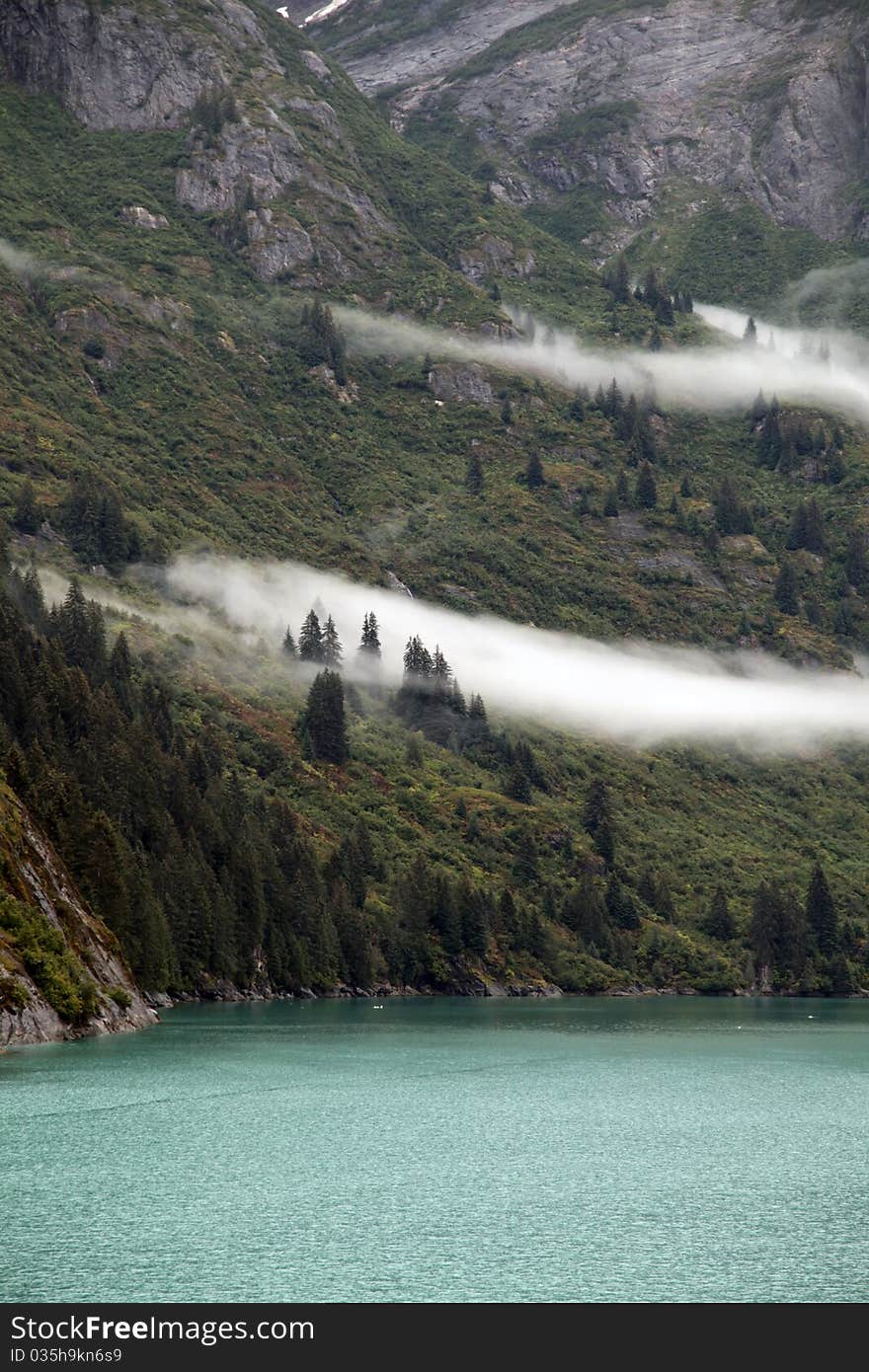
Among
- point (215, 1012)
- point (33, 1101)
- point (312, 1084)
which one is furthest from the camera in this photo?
point (215, 1012)

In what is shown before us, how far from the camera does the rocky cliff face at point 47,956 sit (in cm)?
10144

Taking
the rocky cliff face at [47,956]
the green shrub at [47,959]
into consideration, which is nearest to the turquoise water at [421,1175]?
the rocky cliff face at [47,956]

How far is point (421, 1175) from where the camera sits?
68562 millimetres

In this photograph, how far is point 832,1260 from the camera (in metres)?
54.0

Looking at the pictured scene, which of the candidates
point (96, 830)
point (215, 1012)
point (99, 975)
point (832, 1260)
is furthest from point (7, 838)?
point (832, 1260)

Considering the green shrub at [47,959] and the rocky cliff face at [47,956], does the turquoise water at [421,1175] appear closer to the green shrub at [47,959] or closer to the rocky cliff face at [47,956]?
the rocky cliff face at [47,956]

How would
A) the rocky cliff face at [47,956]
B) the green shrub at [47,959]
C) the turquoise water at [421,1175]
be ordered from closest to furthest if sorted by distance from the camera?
Answer: 1. the turquoise water at [421,1175]
2. the rocky cliff face at [47,956]
3. the green shrub at [47,959]

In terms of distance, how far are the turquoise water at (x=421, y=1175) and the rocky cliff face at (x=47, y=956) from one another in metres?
2.48

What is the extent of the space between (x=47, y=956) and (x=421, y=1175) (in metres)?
44.6

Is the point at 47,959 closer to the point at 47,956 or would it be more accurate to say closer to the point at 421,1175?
the point at 47,956

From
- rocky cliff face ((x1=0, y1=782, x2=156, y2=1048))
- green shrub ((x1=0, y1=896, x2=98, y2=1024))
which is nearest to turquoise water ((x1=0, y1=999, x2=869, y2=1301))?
rocky cliff face ((x1=0, y1=782, x2=156, y2=1048))

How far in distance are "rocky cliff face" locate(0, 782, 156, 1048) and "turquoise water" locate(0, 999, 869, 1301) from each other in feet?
8.13
